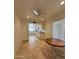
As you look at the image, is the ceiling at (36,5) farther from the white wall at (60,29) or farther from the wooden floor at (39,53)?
the wooden floor at (39,53)

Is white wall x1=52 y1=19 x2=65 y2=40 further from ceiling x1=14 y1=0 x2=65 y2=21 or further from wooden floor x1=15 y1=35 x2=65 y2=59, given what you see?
ceiling x1=14 y1=0 x2=65 y2=21

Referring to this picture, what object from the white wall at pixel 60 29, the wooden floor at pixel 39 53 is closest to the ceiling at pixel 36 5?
the white wall at pixel 60 29

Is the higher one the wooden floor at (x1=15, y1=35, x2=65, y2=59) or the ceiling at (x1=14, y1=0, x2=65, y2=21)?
the ceiling at (x1=14, y1=0, x2=65, y2=21)

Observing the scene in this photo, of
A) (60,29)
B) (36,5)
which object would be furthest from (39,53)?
(36,5)

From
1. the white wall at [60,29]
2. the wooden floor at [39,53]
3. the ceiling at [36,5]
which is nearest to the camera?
the ceiling at [36,5]

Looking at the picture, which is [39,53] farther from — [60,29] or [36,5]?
[36,5]

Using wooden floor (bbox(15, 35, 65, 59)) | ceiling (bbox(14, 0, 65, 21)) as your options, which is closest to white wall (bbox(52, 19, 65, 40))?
wooden floor (bbox(15, 35, 65, 59))

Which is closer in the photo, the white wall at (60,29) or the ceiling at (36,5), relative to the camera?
the ceiling at (36,5)
